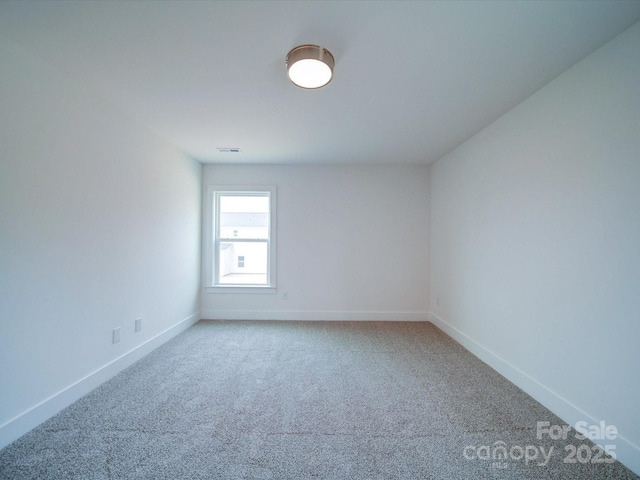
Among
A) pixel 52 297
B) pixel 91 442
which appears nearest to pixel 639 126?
pixel 91 442

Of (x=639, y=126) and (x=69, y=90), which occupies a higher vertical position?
(x=69, y=90)

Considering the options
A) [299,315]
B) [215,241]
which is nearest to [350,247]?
[299,315]

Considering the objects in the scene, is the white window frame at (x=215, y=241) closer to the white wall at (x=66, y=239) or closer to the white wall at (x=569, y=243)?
the white wall at (x=66, y=239)

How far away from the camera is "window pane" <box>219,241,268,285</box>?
4215 millimetres

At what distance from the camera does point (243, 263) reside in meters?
4.29

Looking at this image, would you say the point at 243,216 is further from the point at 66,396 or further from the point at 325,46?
the point at 325,46

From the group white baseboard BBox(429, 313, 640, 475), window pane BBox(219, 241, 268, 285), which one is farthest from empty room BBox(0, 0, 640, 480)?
window pane BBox(219, 241, 268, 285)

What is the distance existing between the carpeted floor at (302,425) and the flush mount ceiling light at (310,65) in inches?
90.3

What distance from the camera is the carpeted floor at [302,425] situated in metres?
1.44

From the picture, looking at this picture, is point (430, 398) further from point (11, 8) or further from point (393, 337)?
point (11, 8)

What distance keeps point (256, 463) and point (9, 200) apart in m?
2.13

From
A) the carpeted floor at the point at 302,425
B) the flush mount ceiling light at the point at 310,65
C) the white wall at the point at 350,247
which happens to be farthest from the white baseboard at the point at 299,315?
the flush mount ceiling light at the point at 310,65

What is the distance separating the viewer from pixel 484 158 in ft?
9.11

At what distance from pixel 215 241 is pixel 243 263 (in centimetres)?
55
